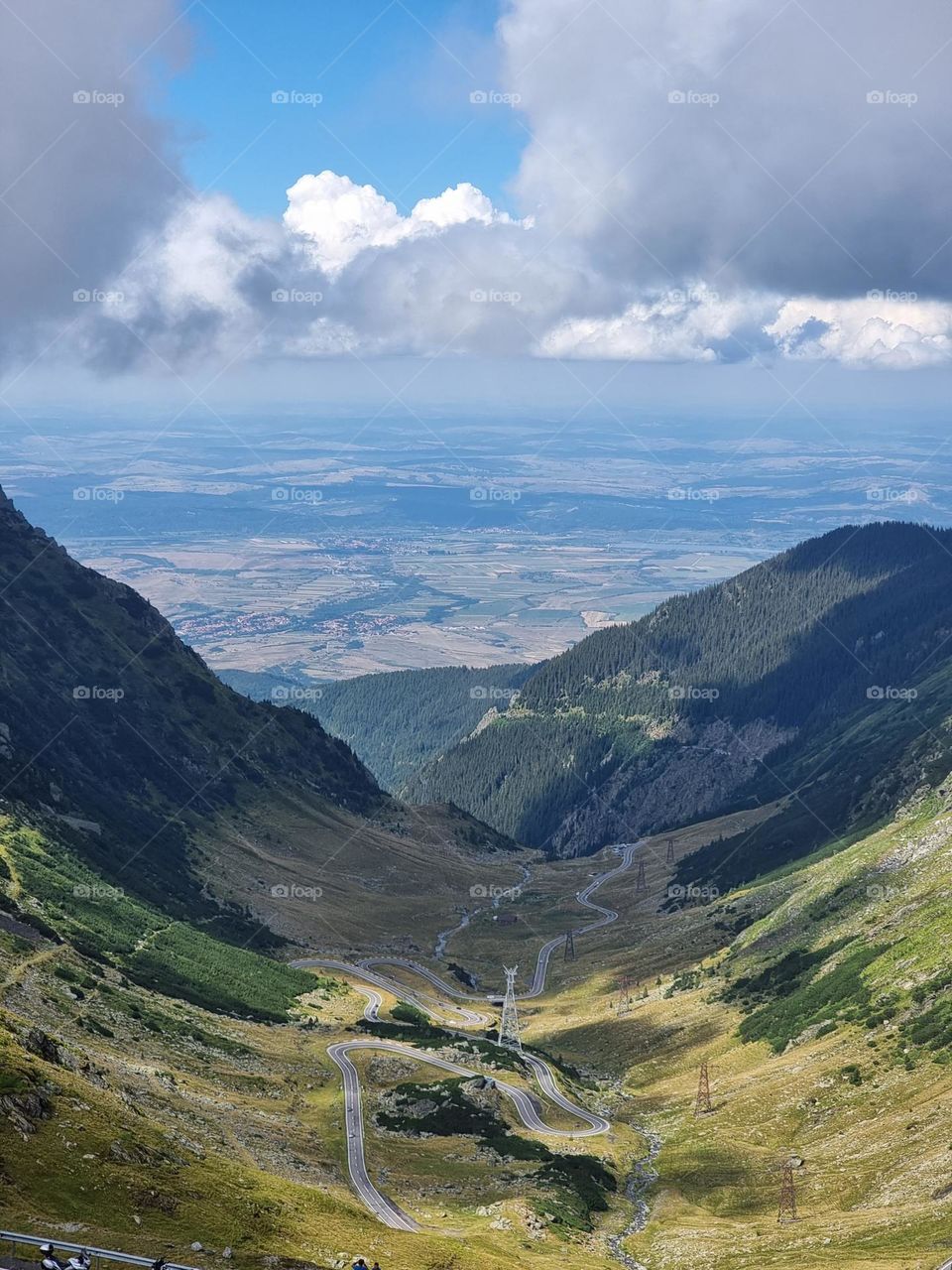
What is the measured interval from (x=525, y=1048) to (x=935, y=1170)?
77.2 m

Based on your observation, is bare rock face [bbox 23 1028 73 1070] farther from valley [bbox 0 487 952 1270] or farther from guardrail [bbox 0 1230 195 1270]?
guardrail [bbox 0 1230 195 1270]

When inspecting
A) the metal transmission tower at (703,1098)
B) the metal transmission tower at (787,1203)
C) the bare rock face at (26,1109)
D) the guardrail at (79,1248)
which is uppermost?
the bare rock face at (26,1109)

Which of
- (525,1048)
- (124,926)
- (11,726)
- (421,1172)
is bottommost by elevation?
(525,1048)

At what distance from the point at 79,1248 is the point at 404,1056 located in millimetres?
80513

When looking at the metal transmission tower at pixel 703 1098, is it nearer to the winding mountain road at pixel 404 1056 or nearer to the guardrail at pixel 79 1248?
the winding mountain road at pixel 404 1056

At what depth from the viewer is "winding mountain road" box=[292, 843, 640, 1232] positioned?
273ft

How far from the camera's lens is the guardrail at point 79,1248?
4503 centimetres

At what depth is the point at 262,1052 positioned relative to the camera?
11506 centimetres

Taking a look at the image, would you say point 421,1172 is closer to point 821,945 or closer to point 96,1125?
point 96,1125

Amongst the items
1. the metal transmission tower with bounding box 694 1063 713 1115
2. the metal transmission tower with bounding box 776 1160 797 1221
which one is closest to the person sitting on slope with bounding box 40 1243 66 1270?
the metal transmission tower with bounding box 776 1160 797 1221

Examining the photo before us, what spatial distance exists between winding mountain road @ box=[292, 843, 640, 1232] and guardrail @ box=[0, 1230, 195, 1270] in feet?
94.5

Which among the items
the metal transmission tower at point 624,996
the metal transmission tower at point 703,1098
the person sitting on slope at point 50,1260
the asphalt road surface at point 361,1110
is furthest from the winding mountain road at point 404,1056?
the person sitting on slope at point 50,1260

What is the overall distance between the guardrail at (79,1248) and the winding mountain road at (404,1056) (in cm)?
2880

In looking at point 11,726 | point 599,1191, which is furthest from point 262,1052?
point 11,726
